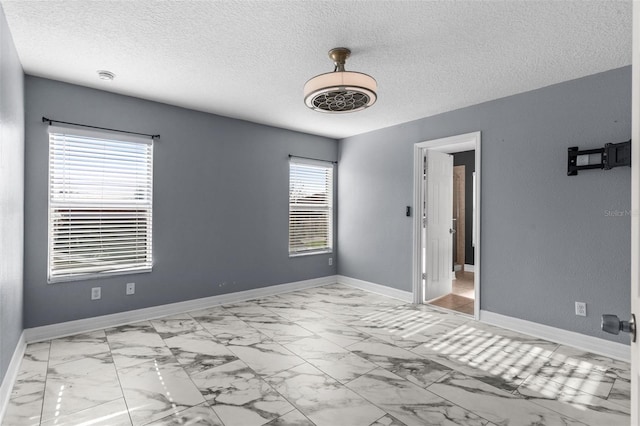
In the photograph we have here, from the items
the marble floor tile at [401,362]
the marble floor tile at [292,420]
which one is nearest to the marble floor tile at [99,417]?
the marble floor tile at [292,420]

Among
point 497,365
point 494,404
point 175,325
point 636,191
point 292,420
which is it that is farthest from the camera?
point 175,325

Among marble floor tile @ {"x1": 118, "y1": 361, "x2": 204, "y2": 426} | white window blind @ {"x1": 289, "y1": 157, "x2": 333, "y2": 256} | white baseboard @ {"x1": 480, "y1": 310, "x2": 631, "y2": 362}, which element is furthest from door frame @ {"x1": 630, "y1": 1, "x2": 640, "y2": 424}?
white window blind @ {"x1": 289, "y1": 157, "x2": 333, "y2": 256}

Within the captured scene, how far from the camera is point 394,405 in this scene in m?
2.16

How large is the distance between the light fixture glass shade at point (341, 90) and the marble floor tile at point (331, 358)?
2.11 m

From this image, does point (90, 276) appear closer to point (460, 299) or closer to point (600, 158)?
point (460, 299)

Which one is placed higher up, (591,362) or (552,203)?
(552,203)

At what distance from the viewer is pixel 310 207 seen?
5.51 metres

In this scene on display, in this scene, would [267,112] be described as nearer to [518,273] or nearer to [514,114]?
[514,114]

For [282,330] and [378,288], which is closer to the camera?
[282,330]

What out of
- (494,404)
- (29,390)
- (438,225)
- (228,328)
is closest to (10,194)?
(29,390)

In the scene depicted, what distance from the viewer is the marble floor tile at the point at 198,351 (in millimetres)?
2701

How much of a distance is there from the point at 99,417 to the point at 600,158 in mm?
4293

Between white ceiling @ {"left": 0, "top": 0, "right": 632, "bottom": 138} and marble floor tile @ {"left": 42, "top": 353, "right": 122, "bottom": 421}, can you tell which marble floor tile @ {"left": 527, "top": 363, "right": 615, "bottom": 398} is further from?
marble floor tile @ {"left": 42, "top": 353, "right": 122, "bottom": 421}

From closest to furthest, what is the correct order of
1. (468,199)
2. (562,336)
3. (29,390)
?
(29,390) < (562,336) < (468,199)
